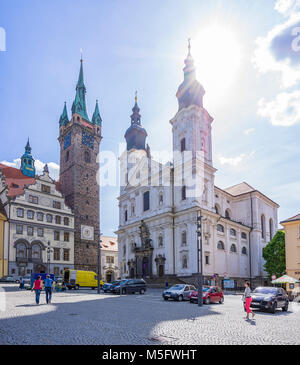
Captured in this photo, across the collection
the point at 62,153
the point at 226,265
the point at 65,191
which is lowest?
the point at 226,265

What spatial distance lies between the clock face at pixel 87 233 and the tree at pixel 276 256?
32.3m

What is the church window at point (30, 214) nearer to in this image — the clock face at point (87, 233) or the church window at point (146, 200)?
the clock face at point (87, 233)

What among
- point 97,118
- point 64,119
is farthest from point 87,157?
point 64,119

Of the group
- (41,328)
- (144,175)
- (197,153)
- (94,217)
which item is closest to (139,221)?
(144,175)

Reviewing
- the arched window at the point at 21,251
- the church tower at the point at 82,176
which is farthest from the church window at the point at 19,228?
the church tower at the point at 82,176

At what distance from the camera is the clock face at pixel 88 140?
231ft

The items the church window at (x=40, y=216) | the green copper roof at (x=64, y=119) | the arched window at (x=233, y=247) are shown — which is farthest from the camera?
the green copper roof at (x=64, y=119)

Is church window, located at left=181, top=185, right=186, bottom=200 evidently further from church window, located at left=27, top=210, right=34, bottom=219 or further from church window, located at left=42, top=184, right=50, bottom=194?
church window, located at left=42, top=184, right=50, bottom=194

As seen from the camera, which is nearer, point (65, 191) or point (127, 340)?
point (127, 340)

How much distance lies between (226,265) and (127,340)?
137 feet

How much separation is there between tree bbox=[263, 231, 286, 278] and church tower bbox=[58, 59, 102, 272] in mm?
31858

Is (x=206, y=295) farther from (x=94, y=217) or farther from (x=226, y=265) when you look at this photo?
(x=94, y=217)

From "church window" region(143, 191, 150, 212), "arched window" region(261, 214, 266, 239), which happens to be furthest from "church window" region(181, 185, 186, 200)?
"arched window" region(261, 214, 266, 239)
